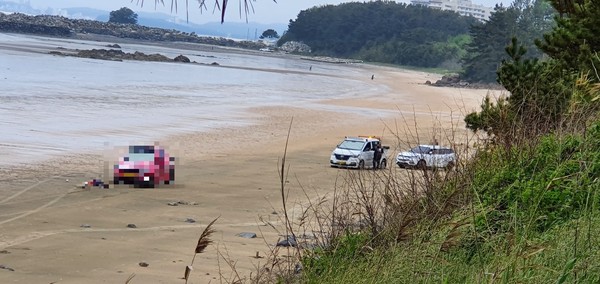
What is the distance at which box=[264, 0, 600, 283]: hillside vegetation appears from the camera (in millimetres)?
4637

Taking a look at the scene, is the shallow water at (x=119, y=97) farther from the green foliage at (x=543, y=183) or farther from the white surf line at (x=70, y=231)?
the green foliage at (x=543, y=183)

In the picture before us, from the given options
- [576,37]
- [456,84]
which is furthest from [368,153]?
[456,84]

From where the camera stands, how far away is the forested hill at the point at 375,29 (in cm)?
14588

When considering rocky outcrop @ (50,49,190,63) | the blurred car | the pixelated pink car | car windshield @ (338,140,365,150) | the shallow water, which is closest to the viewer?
the blurred car

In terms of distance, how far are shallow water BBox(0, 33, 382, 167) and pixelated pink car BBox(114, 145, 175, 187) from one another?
12.1ft

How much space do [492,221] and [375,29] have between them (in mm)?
149836

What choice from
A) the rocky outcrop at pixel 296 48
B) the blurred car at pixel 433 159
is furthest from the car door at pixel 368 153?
the rocky outcrop at pixel 296 48

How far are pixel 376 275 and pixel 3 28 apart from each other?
12139 centimetres

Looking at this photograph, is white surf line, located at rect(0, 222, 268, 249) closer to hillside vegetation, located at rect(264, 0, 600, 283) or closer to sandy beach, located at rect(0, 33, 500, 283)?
sandy beach, located at rect(0, 33, 500, 283)

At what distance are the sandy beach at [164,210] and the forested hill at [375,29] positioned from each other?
115m

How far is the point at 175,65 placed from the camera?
7994 centimetres

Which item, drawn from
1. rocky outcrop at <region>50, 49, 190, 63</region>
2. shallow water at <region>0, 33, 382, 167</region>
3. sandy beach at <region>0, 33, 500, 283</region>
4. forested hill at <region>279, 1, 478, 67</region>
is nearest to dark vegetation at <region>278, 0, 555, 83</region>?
forested hill at <region>279, 1, 478, 67</region>

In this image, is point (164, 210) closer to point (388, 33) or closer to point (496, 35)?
point (496, 35)

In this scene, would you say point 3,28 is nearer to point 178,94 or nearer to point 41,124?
point 178,94
